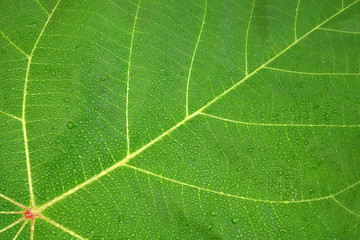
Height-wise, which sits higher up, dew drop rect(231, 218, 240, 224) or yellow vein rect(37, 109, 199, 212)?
yellow vein rect(37, 109, 199, 212)

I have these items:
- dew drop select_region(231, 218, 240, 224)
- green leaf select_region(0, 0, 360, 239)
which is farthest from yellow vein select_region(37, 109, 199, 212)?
dew drop select_region(231, 218, 240, 224)

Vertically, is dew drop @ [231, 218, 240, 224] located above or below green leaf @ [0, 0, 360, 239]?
below

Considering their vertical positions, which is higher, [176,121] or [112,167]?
[176,121]

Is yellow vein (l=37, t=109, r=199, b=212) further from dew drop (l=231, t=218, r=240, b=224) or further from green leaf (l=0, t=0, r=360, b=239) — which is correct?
dew drop (l=231, t=218, r=240, b=224)

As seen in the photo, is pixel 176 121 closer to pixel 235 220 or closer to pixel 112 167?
pixel 112 167

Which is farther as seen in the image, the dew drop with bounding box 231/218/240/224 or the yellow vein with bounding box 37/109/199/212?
the dew drop with bounding box 231/218/240/224

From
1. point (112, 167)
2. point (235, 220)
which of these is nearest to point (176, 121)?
point (112, 167)

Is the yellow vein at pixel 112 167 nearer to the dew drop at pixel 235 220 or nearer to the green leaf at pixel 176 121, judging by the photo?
the green leaf at pixel 176 121

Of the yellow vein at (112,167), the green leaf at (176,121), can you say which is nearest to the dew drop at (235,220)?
the green leaf at (176,121)

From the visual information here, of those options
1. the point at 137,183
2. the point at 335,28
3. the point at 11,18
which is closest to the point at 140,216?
the point at 137,183
